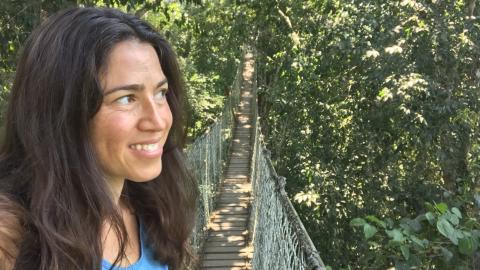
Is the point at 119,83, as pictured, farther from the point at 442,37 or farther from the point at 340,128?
the point at 340,128

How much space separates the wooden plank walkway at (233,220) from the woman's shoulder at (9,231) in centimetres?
255

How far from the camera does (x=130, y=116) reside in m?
0.66

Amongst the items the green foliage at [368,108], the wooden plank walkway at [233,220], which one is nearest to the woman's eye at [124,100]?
the green foliage at [368,108]

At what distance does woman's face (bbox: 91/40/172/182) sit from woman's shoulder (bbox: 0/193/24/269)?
140 millimetres

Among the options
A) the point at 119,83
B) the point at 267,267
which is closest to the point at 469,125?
the point at 267,267

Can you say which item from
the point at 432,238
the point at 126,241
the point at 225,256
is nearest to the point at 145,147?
the point at 126,241

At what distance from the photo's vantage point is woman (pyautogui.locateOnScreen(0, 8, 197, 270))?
57 centimetres

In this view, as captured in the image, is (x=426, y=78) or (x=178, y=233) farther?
(x=426, y=78)

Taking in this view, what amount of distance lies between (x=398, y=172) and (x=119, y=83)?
4.30 m

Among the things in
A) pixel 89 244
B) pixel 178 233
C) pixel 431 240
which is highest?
pixel 89 244

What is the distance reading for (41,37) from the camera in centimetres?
64

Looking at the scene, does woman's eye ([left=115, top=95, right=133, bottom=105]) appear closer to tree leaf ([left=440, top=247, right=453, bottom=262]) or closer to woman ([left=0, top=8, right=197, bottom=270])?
woman ([left=0, top=8, right=197, bottom=270])

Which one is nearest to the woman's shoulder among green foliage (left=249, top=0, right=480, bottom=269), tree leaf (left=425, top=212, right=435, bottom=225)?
tree leaf (left=425, top=212, right=435, bottom=225)

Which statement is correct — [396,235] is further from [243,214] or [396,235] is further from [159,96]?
[243,214]
